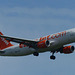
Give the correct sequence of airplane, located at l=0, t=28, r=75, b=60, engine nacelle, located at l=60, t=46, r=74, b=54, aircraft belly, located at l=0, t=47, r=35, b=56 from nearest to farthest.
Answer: airplane, located at l=0, t=28, r=75, b=60 → aircraft belly, located at l=0, t=47, r=35, b=56 → engine nacelle, located at l=60, t=46, r=74, b=54

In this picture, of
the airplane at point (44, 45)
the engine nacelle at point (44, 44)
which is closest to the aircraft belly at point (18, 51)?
the airplane at point (44, 45)

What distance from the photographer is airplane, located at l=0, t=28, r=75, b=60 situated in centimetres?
6234

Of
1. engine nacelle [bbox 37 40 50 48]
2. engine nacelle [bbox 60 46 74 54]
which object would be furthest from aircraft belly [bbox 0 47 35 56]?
engine nacelle [bbox 60 46 74 54]

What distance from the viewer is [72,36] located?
61.8m

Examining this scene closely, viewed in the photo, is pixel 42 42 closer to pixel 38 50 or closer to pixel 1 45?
pixel 38 50

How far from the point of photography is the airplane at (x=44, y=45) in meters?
62.3

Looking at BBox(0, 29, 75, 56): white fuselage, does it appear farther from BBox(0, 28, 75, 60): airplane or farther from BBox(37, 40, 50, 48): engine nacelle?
BBox(37, 40, 50, 48): engine nacelle

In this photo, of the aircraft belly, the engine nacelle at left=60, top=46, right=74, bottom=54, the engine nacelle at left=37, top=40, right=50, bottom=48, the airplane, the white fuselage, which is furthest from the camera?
the engine nacelle at left=60, top=46, right=74, bottom=54

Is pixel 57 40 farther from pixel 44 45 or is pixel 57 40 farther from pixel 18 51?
pixel 18 51

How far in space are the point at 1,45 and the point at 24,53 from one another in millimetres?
→ 9490

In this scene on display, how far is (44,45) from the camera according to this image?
6306cm

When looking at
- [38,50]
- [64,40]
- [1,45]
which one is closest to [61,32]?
[64,40]

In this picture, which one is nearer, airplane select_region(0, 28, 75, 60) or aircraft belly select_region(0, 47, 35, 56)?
airplane select_region(0, 28, 75, 60)

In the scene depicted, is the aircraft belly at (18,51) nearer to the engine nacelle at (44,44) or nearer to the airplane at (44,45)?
the airplane at (44,45)
